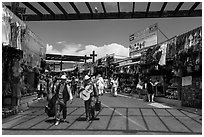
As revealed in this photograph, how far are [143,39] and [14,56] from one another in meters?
13.2

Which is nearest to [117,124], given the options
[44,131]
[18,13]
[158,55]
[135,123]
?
[135,123]

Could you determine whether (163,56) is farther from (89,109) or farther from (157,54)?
(89,109)

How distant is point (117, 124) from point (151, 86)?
8985 mm

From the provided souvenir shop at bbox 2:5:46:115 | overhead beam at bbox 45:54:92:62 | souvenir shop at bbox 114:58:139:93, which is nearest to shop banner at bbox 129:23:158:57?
souvenir shop at bbox 114:58:139:93

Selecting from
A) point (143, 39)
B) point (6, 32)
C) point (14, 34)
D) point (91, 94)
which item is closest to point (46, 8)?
point (6, 32)

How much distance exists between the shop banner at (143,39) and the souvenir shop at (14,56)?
10438 millimetres

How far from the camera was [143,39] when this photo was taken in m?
20.9

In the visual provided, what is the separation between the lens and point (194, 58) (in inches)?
444

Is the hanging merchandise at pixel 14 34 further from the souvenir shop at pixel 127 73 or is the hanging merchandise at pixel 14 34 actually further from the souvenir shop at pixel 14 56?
the souvenir shop at pixel 127 73

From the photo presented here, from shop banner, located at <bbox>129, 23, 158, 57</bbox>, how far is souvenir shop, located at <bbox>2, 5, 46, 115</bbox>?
10.4 metres

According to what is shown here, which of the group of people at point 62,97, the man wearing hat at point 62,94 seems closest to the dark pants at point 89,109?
the group of people at point 62,97

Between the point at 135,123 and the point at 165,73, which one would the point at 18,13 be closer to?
the point at 135,123

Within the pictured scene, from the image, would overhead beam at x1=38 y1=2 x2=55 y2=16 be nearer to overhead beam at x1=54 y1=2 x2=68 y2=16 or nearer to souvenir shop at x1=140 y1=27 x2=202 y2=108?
overhead beam at x1=54 y1=2 x2=68 y2=16

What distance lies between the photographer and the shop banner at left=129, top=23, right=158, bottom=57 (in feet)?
63.1
